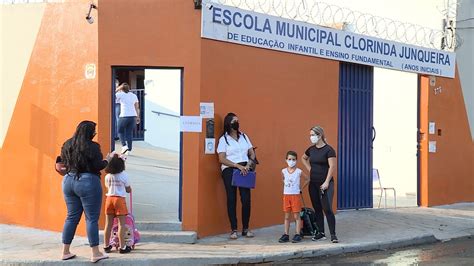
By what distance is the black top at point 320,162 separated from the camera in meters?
8.55

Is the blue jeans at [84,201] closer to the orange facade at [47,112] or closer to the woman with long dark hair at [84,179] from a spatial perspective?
the woman with long dark hair at [84,179]

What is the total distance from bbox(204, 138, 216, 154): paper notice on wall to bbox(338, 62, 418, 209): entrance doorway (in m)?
3.06

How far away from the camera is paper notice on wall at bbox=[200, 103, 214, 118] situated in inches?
344

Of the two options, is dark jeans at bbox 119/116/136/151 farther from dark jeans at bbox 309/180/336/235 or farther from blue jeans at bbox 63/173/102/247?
dark jeans at bbox 309/180/336/235

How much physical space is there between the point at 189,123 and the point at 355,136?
4.01m

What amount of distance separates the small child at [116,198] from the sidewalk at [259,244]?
0.77 ft

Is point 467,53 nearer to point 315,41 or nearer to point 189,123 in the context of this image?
point 315,41

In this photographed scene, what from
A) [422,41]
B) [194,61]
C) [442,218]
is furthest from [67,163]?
[422,41]

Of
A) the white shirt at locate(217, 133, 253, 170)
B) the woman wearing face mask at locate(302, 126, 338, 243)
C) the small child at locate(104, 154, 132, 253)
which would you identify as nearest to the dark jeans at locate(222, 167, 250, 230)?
the white shirt at locate(217, 133, 253, 170)

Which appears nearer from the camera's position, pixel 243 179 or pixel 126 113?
pixel 243 179

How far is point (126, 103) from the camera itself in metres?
9.71

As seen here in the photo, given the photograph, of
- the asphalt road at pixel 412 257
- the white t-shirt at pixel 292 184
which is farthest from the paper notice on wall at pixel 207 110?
the asphalt road at pixel 412 257

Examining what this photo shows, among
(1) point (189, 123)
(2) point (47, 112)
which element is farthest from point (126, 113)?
(1) point (189, 123)

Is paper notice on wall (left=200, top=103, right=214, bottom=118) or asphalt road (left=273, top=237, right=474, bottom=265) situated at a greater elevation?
paper notice on wall (left=200, top=103, right=214, bottom=118)
